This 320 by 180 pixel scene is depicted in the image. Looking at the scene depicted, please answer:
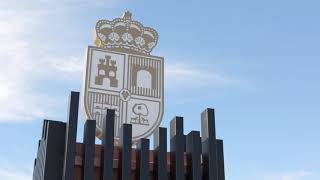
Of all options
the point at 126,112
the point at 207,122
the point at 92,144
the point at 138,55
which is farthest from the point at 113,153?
the point at 138,55

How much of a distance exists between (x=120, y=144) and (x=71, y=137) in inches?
56.7

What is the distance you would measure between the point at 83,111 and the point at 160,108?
2.54 meters

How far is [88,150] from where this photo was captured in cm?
1446

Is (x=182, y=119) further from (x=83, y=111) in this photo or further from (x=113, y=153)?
(x=83, y=111)

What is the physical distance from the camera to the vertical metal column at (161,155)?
1481 cm

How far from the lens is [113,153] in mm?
14781

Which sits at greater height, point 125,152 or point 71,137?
point 71,137

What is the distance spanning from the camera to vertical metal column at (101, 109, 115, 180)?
14367 millimetres

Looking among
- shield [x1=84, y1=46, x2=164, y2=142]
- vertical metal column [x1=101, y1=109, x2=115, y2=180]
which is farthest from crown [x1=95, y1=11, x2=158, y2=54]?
vertical metal column [x1=101, y1=109, x2=115, y2=180]

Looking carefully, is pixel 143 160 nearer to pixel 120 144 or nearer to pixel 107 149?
pixel 120 144

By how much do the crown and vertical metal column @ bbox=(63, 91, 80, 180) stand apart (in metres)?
5.24

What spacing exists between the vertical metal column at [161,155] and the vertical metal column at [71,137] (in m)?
2.22

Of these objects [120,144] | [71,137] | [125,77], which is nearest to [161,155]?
[120,144]

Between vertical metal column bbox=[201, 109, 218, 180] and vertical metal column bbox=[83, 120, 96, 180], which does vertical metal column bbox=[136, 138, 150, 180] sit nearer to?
vertical metal column bbox=[83, 120, 96, 180]
